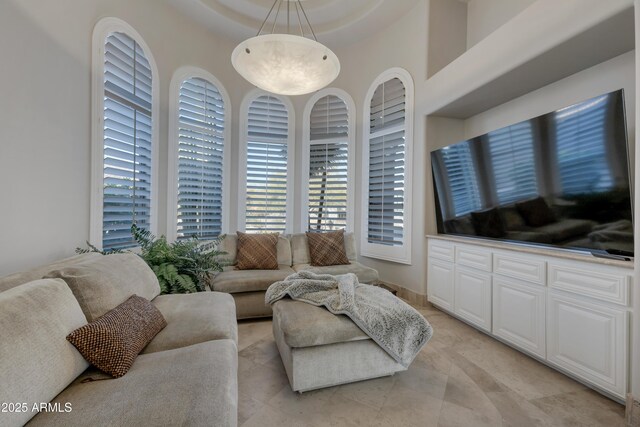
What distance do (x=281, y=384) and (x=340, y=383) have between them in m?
0.40

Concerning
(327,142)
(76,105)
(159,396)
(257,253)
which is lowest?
(159,396)

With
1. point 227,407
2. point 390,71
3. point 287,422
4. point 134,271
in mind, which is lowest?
point 287,422

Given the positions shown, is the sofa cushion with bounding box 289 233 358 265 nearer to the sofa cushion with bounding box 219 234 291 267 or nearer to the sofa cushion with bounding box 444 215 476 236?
the sofa cushion with bounding box 219 234 291 267

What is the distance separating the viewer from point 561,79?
8.32ft

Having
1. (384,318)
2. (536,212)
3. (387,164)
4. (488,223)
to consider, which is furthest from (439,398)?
(387,164)

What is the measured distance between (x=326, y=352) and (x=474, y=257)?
1.79 meters

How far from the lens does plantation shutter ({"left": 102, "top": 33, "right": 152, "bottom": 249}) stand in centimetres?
277

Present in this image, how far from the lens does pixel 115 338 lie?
1269 millimetres

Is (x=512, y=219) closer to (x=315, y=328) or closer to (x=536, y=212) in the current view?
(x=536, y=212)

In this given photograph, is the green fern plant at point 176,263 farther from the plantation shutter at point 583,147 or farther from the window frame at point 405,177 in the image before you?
the plantation shutter at point 583,147

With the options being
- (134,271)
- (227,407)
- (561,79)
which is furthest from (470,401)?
(561,79)

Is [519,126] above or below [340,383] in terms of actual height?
above

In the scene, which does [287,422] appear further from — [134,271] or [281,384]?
[134,271]

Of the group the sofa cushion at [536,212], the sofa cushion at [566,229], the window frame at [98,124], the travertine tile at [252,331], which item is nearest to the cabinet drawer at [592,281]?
the sofa cushion at [566,229]
